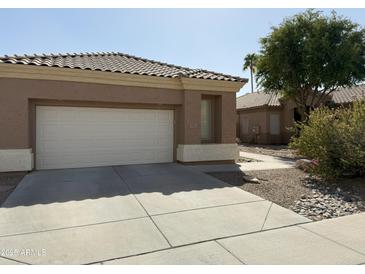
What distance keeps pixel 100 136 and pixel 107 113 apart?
87 cm

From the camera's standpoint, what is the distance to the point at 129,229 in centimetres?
447

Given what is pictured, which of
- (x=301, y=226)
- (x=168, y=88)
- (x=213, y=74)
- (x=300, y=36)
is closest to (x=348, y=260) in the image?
(x=301, y=226)

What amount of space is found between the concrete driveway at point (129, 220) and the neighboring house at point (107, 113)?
6.52ft

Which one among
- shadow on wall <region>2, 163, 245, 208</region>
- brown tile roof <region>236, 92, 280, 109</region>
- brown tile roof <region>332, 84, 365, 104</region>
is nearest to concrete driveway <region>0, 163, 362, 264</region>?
shadow on wall <region>2, 163, 245, 208</region>

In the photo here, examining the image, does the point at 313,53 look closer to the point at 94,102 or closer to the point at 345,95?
the point at 345,95

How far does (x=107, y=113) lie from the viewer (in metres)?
10.3

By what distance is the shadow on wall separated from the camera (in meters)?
Result: 6.23

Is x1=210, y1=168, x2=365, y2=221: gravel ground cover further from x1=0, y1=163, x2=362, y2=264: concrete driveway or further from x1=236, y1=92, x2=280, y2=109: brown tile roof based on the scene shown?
x1=236, y1=92, x2=280, y2=109: brown tile roof

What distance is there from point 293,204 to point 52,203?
4.94 m

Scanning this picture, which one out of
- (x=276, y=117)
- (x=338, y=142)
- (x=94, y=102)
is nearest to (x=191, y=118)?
(x=94, y=102)

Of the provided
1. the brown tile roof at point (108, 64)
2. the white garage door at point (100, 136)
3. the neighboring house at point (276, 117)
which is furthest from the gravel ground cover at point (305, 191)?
the neighboring house at point (276, 117)

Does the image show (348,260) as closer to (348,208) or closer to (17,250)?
(348,208)

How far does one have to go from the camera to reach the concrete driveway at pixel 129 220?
3645 millimetres

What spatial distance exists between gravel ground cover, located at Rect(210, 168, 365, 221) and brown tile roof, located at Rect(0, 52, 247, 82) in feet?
13.9
